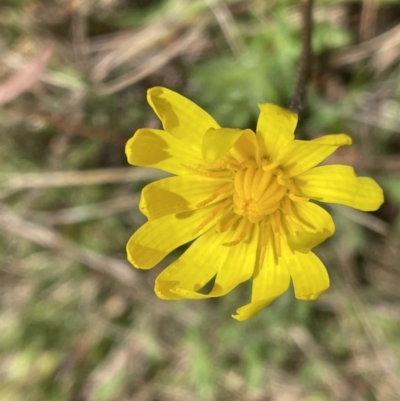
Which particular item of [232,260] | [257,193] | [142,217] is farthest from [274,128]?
[142,217]

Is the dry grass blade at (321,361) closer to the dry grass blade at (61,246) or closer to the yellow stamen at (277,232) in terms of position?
the dry grass blade at (61,246)

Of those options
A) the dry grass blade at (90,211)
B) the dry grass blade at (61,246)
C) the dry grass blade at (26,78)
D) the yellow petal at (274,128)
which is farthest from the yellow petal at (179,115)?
the dry grass blade at (61,246)

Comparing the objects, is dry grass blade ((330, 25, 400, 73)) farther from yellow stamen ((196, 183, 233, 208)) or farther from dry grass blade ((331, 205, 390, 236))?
yellow stamen ((196, 183, 233, 208))

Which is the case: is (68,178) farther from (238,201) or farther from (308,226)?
(308,226)

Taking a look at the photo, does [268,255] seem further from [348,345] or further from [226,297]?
[348,345]

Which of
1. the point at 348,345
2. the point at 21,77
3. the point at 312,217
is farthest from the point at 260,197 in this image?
the point at 348,345

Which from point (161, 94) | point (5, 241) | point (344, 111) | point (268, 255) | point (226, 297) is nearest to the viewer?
point (161, 94)

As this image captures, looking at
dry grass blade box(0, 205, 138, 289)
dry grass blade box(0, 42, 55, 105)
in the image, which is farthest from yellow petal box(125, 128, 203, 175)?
dry grass blade box(0, 205, 138, 289)
